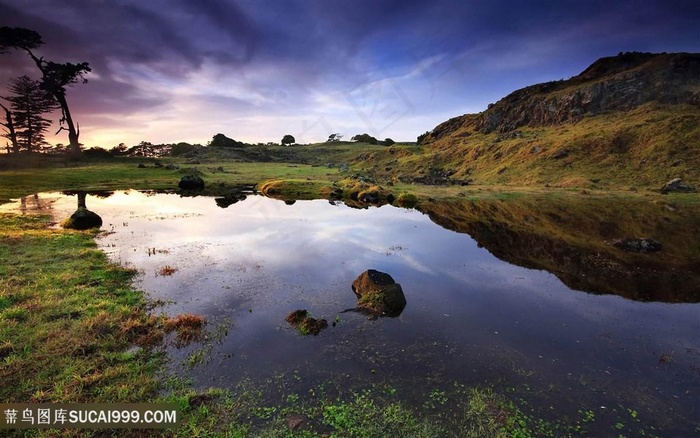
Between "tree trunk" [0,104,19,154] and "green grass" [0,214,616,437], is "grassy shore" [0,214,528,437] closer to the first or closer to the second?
"green grass" [0,214,616,437]

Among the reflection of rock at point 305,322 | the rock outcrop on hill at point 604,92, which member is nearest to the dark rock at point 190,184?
the reflection of rock at point 305,322

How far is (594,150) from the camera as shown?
245ft

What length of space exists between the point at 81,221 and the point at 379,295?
27.9 m

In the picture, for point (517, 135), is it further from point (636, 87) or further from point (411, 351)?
point (411, 351)

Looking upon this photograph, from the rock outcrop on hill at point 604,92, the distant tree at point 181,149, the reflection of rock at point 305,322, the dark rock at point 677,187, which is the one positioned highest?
the rock outcrop on hill at point 604,92

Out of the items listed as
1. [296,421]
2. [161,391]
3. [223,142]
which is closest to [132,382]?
[161,391]

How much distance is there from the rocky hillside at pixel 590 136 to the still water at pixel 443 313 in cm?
4542

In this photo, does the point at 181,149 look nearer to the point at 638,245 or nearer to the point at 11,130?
the point at 11,130

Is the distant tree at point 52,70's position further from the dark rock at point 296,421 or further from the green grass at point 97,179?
the dark rock at point 296,421

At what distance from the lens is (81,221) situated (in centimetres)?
3003

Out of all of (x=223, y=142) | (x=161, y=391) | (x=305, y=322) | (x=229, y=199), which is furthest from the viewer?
(x=223, y=142)

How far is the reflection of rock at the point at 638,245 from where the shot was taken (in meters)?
26.3

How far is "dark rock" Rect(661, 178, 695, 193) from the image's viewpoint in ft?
178

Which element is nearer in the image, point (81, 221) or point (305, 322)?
point (305, 322)
